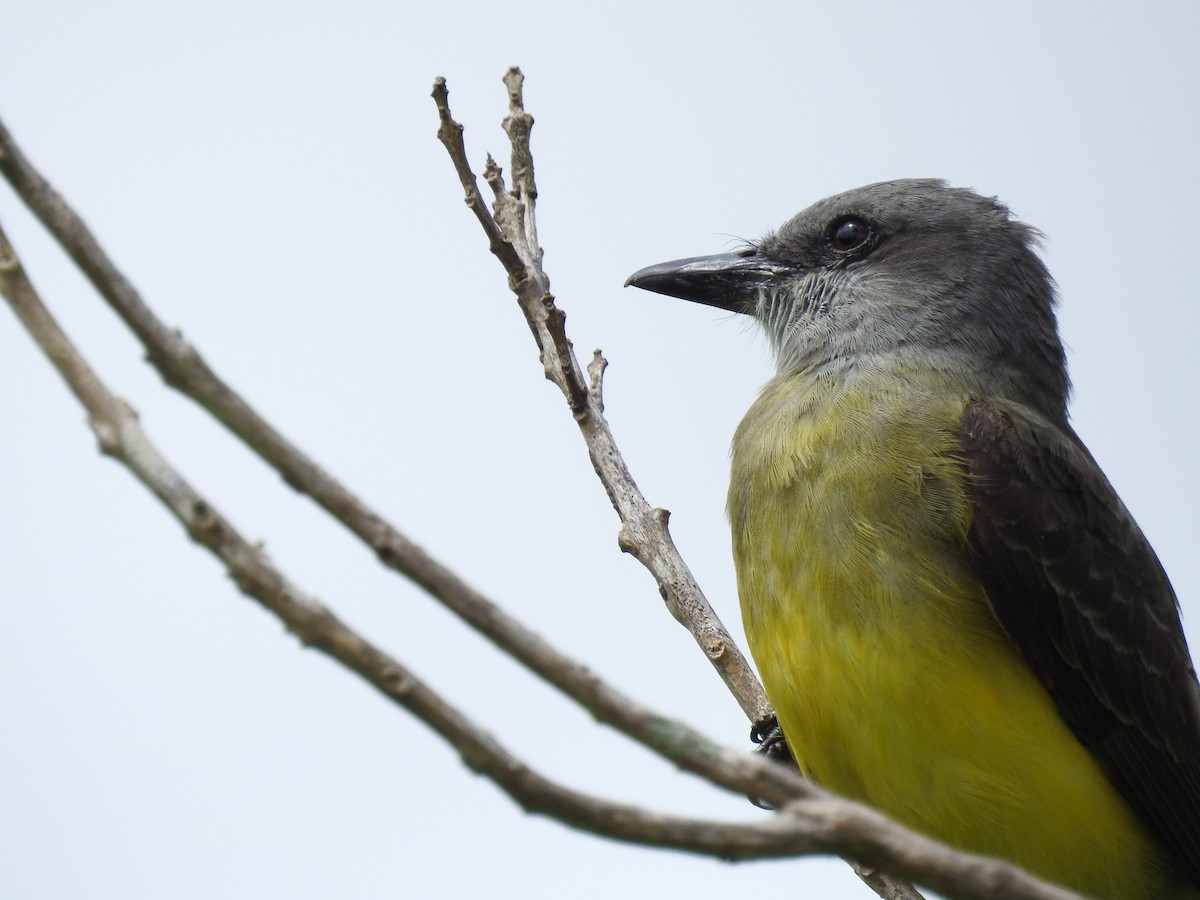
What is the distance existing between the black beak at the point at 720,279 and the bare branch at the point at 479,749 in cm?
497

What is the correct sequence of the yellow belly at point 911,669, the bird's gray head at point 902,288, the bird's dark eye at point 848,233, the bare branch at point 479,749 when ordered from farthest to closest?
1. the bird's dark eye at point 848,233
2. the bird's gray head at point 902,288
3. the yellow belly at point 911,669
4. the bare branch at point 479,749

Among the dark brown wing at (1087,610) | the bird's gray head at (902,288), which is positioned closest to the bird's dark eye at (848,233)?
the bird's gray head at (902,288)

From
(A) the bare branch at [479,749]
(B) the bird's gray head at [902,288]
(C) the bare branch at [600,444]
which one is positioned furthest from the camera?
(B) the bird's gray head at [902,288]

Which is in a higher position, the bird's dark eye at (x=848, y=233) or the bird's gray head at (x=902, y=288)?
the bird's dark eye at (x=848, y=233)

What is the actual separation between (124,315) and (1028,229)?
583 cm

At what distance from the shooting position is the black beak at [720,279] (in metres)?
6.89

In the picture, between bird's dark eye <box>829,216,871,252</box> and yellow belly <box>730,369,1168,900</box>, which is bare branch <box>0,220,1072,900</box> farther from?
bird's dark eye <box>829,216,871,252</box>

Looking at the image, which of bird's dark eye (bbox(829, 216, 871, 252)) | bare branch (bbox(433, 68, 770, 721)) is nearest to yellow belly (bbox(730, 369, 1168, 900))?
bare branch (bbox(433, 68, 770, 721))

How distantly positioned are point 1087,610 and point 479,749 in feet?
13.4

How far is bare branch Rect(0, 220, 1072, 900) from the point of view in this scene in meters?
1.92

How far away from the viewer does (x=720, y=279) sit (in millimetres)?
6953

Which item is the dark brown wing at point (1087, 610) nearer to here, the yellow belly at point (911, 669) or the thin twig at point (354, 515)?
the yellow belly at point (911, 669)

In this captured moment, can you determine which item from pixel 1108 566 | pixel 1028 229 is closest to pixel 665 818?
pixel 1108 566

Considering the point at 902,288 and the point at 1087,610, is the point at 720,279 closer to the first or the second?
the point at 902,288
